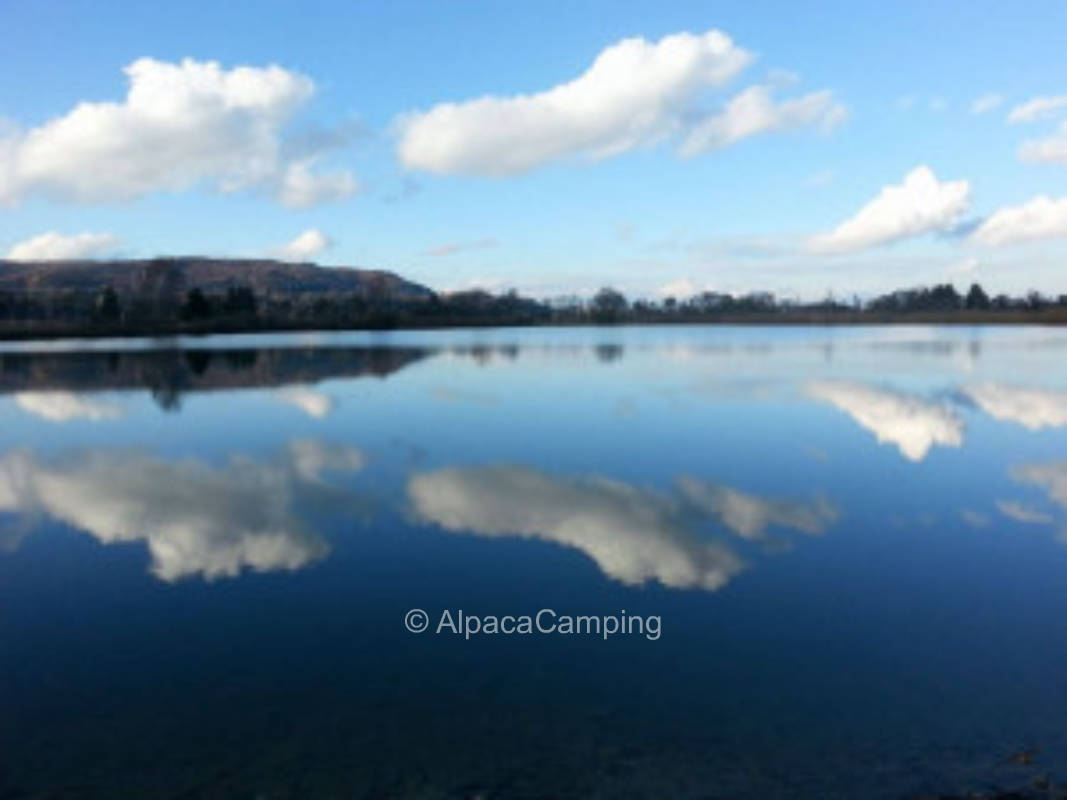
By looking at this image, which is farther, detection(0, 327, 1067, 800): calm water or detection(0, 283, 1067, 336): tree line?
detection(0, 283, 1067, 336): tree line

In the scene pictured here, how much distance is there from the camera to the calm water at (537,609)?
4668 mm

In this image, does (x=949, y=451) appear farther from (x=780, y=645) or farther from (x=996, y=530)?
(x=780, y=645)

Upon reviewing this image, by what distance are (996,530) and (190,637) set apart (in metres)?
7.85

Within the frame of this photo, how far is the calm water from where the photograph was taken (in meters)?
4.67

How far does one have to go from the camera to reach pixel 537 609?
6898 millimetres

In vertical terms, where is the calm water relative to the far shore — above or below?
below

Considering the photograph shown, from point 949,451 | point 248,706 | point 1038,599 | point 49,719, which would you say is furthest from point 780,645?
point 949,451

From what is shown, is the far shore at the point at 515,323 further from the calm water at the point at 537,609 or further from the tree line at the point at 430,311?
the calm water at the point at 537,609

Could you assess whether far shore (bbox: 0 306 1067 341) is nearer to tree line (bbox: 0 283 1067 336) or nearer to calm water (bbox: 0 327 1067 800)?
tree line (bbox: 0 283 1067 336)

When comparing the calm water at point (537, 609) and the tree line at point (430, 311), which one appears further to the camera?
the tree line at point (430, 311)

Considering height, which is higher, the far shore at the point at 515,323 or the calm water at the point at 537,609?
the far shore at the point at 515,323

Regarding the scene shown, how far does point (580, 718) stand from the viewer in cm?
511

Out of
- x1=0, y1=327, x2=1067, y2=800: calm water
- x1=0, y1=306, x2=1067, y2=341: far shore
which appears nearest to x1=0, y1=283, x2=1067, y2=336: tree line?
x1=0, y1=306, x2=1067, y2=341: far shore

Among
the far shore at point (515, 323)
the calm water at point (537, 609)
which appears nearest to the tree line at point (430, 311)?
the far shore at point (515, 323)
